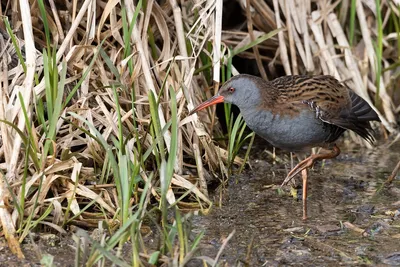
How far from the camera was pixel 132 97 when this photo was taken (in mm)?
4340

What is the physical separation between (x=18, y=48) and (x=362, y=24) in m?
2.50

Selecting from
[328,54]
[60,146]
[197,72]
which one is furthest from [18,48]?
[328,54]

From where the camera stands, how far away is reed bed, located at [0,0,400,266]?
375 cm

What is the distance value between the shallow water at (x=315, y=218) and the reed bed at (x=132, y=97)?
19 centimetres

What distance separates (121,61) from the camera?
4.51 m

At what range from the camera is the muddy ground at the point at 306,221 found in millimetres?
3645

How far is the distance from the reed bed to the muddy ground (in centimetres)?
15

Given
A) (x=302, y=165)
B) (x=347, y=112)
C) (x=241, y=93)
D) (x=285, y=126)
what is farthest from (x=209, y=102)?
(x=347, y=112)

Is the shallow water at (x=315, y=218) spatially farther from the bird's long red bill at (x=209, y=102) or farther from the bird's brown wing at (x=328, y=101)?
the bird's long red bill at (x=209, y=102)

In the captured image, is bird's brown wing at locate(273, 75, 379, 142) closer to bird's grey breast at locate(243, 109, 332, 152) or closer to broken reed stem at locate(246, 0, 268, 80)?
bird's grey breast at locate(243, 109, 332, 152)

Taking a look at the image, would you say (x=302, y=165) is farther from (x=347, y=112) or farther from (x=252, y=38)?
(x=252, y=38)

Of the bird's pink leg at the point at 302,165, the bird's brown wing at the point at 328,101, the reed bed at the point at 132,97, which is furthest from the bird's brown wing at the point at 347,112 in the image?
the reed bed at the point at 132,97

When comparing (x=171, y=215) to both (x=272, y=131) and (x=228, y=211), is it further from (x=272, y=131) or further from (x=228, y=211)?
(x=272, y=131)

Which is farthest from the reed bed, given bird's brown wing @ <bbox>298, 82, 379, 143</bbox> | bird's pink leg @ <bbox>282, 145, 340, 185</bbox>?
bird's brown wing @ <bbox>298, 82, 379, 143</bbox>
